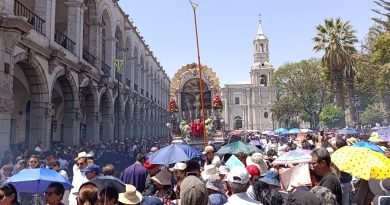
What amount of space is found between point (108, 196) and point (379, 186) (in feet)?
12.1

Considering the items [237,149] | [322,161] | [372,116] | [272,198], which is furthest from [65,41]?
[372,116]


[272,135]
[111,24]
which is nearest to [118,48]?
[111,24]

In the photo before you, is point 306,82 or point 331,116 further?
point 331,116

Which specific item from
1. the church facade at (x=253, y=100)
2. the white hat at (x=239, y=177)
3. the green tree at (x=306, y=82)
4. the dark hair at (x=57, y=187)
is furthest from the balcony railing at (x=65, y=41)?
the church facade at (x=253, y=100)

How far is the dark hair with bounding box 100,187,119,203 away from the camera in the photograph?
4.38 m

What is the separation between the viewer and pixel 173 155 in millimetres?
8375

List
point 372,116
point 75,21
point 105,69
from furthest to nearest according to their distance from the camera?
1. point 372,116
2. point 105,69
3. point 75,21

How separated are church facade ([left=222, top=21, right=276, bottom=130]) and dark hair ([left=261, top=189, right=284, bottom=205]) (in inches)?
3449

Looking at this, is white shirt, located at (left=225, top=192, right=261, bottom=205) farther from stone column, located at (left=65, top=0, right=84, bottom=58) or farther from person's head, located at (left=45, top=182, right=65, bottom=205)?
stone column, located at (left=65, top=0, right=84, bottom=58)

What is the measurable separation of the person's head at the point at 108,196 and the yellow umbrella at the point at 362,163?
324cm

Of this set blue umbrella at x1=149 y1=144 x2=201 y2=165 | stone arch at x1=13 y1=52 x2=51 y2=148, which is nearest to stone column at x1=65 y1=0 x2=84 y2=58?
stone arch at x1=13 y1=52 x2=51 y2=148

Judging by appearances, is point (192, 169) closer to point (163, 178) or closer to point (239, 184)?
point (163, 178)

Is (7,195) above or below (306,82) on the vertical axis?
below

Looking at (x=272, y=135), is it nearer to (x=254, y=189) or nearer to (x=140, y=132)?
(x=140, y=132)
